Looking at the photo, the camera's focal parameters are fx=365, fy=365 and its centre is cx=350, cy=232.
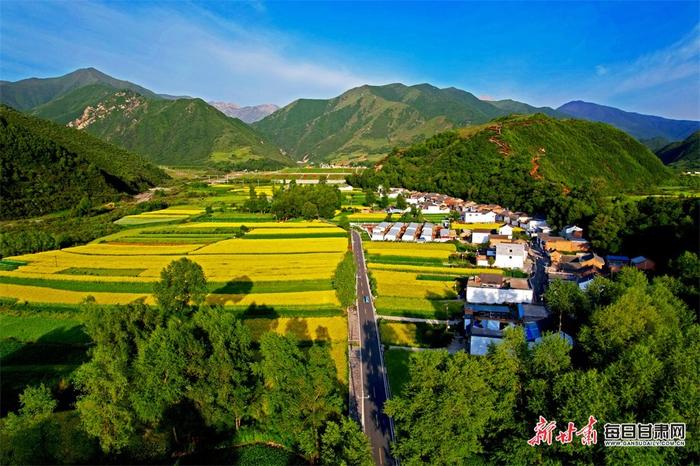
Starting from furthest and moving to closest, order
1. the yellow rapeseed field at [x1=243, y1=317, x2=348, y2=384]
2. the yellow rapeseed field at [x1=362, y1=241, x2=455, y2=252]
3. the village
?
the yellow rapeseed field at [x1=362, y1=241, x2=455, y2=252]
the village
the yellow rapeseed field at [x1=243, y1=317, x2=348, y2=384]

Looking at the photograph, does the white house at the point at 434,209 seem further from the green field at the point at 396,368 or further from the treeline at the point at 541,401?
the treeline at the point at 541,401

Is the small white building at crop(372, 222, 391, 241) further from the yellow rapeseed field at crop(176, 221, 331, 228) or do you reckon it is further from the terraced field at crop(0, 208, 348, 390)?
the yellow rapeseed field at crop(176, 221, 331, 228)

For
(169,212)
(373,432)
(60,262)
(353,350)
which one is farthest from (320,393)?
(169,212)

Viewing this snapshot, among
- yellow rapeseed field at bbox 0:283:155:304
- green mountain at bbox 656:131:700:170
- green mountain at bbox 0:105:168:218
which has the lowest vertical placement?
yellow rapeseed field at bbox 0:283:155:304

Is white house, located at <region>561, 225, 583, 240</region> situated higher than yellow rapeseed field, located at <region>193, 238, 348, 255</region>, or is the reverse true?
white house, located at <region>561, 225, 583, 240</region>

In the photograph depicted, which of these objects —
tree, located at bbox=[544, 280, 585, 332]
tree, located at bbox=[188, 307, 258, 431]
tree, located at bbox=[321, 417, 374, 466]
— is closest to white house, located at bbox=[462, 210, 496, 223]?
tree, located at bbox=[544, 280, 585, 332]

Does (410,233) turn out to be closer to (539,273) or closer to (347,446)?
(539,273)

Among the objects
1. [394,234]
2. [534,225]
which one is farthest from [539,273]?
[534,225]
